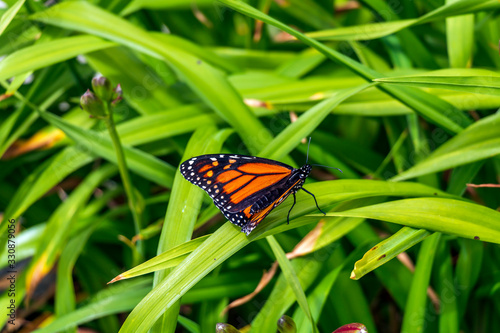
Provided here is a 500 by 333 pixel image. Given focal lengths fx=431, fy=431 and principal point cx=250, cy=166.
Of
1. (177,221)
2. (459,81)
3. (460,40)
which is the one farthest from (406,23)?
(177,221)

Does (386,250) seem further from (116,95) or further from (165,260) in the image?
(116,95)

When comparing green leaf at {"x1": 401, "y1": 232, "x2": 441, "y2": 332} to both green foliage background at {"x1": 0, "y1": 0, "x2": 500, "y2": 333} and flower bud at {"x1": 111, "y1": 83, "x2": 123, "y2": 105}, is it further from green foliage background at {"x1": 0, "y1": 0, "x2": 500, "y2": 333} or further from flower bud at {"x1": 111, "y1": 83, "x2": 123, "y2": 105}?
flower bud at {"x1": 111, "y1": 83, "x2": 123, "y2": 105}

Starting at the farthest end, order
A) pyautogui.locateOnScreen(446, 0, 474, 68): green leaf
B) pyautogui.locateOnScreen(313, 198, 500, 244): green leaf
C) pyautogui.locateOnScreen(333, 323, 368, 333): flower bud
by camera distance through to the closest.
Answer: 1. pyautogui.locateOnScreen(446, 0, 474, 68): green leaf
2. pyautogui.locateOnScreen(313, 198, 500, 244): green leaf
3. pyautogui.locateOnScreen(333, 323, 368, 333): flower bud

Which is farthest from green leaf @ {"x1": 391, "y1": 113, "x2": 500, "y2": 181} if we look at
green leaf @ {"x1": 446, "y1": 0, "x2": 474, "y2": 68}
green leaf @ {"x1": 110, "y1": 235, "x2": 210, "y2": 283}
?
green leaf @ {"x1": 110, "y1": 235, "x2": 210, "y2": 283}

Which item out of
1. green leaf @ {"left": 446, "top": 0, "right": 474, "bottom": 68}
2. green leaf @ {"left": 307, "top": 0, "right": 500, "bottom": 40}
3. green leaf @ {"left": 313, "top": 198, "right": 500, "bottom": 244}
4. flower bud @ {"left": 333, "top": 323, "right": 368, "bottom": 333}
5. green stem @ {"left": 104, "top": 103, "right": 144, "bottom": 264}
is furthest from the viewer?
green leaf @ {"left": 446, "top": 0, "right": 474, "bottom": 68}

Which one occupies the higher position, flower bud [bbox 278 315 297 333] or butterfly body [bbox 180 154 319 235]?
butterfly body [bbox 180 154 319 235]

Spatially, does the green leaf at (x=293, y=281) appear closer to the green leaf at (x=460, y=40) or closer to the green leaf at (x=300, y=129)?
the green leaf at (x=300, y=129)

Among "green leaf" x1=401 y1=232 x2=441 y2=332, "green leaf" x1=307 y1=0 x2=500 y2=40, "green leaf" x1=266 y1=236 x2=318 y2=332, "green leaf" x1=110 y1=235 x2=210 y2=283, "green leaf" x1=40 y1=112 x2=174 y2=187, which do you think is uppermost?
"green leaf" x1=307 y1=0 x2=500 y2=40

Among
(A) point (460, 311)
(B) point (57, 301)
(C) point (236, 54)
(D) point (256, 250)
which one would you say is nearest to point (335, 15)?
(C) point (236, 54)
